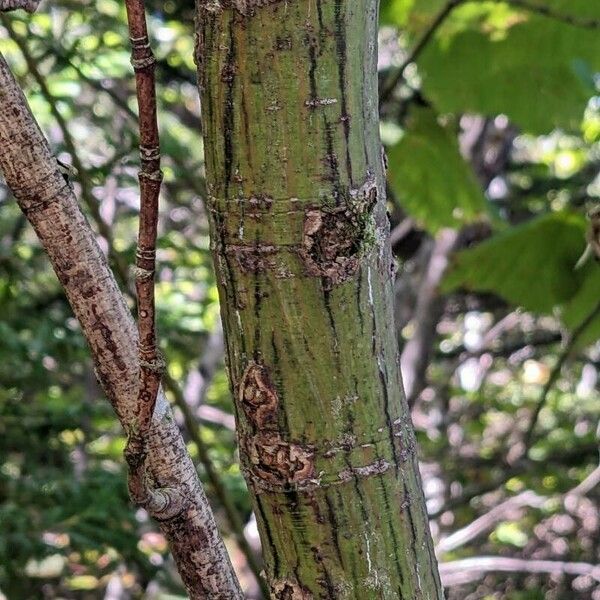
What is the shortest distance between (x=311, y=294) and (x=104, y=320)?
139 mm

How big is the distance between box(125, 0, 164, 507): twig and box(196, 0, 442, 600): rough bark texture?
0.04 m

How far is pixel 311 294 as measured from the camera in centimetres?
47

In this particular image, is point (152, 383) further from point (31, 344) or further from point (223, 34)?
point (31, 344)

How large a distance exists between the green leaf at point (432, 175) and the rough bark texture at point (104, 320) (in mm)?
1223

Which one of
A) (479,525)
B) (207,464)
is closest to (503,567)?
(479,525)

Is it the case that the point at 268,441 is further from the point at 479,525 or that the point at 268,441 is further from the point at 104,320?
the point at 479,525

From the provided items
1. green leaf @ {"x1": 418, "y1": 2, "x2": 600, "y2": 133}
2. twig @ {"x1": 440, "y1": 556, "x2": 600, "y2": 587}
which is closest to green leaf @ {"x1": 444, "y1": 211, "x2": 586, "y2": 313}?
green leaf @ {"x1": 418, "y1": 2, "x2": 600, "y2": 133}

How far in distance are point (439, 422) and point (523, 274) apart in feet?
7.98

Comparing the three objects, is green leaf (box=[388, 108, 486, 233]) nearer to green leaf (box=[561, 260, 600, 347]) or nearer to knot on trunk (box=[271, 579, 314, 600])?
green leaf (box=[561, 260, 600, 347])

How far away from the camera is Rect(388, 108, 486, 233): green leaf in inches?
64.6

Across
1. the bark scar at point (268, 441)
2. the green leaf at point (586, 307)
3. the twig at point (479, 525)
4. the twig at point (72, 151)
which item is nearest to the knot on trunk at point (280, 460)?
the bark scar at point (268, 441)

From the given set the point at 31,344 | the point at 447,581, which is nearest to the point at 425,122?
the point at 31,344

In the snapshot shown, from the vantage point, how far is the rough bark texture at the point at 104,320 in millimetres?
475

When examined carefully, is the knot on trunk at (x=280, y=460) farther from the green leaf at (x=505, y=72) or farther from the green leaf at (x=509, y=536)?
the green leaf at (x=509, y=536)
